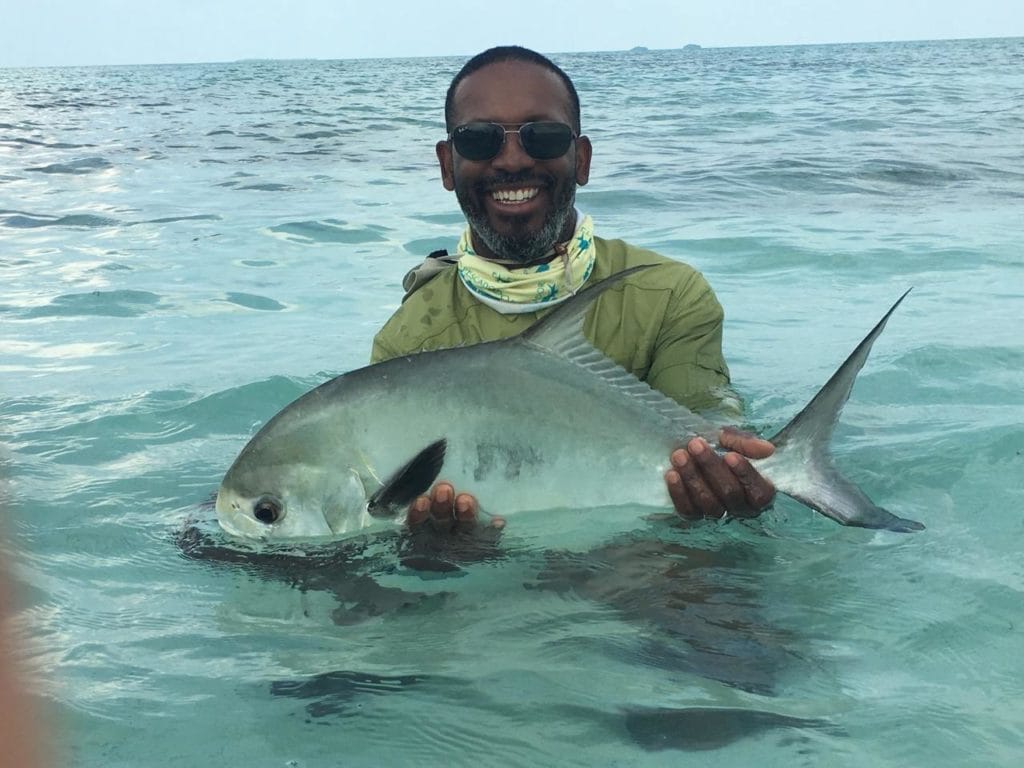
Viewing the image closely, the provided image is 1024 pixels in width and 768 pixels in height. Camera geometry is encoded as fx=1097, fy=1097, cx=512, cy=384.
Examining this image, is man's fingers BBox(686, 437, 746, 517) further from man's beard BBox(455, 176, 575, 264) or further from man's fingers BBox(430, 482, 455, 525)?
man's beard BBox(455, 176, 575, 264)

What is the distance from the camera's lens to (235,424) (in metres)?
5.18

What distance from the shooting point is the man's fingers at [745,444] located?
2861 mm

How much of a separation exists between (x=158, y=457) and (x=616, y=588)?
8.19 feet

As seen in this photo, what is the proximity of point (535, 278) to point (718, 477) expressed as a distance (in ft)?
3.26

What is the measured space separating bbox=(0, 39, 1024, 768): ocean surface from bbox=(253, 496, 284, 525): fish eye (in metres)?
0.14

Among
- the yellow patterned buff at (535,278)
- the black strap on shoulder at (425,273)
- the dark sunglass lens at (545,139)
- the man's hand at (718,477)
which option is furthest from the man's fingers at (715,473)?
the black strap on shoulder at (425,273)

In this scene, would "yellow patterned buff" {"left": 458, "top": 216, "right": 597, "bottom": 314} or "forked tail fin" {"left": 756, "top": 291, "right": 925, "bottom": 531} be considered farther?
"yellow patterned buff" {"left": 458, "top": 216, "right": 597, "bottom": 314}

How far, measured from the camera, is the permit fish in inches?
111

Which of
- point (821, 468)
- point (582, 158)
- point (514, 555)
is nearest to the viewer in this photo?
point (821, 468)

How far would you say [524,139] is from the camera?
340 cm

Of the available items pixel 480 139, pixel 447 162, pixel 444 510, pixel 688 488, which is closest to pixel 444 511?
pixel 444 510

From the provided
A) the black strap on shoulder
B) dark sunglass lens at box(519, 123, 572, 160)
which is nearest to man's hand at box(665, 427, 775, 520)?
dark sunglass lens at box(519, 123, 572, 160)

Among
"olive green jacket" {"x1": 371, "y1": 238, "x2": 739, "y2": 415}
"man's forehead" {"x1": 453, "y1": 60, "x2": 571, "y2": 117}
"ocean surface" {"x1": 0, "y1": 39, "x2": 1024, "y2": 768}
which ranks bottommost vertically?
"ocean surface" {"x1": 0, "y1": 39, "x2": 1024, "y2": 768}

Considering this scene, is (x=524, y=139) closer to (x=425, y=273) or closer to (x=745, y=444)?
(x=425, y=273)
